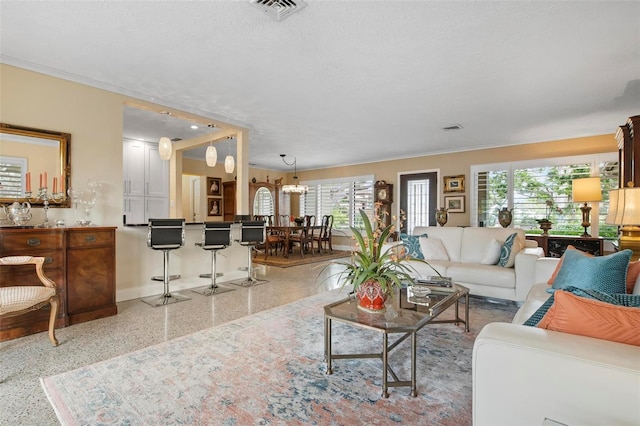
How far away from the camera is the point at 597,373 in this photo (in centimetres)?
90

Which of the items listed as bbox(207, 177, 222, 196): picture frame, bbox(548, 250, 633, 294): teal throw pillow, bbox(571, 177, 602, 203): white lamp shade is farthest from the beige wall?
bbox(207, 177, 222, 196): picture frame

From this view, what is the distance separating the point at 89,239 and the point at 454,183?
6.62 m

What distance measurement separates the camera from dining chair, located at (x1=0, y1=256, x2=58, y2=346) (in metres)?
2.32

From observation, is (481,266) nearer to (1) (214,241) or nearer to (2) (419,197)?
(1) (214,241)

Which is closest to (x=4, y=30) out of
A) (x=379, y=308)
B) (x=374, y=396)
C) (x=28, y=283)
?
(x=28, y=283)

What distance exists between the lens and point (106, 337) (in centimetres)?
277

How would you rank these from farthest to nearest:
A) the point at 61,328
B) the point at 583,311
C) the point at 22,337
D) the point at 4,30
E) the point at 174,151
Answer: the point at 174,151, the point at 61,328, the point at 22,337, the point at 4,30, the point at 583,311

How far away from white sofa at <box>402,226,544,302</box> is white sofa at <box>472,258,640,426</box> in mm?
2737

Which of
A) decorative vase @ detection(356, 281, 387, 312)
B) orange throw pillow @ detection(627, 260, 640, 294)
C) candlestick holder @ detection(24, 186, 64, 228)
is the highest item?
candlestick holder @ detection(24, 186, 64, 228)

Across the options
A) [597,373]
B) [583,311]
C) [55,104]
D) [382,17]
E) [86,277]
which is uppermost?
[382,17]

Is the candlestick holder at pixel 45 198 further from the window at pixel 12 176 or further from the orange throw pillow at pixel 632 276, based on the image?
the orange throw pillow at pixel 632 276

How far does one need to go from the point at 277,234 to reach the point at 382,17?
6183mm

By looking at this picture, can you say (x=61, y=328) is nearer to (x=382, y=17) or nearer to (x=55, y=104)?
(x=55, y=104)

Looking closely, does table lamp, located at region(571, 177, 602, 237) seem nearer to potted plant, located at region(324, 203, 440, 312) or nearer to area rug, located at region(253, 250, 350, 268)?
potted plant, located at region(324, 203, 440, 312)
